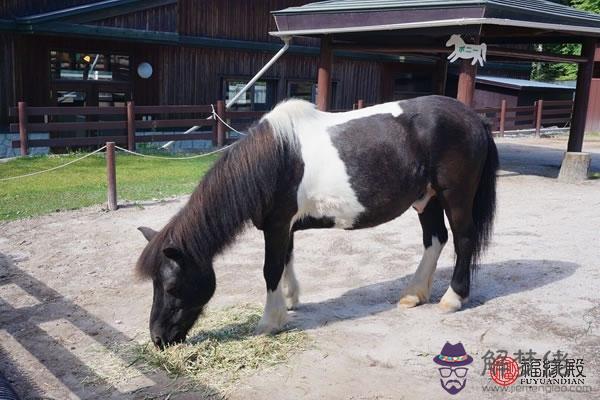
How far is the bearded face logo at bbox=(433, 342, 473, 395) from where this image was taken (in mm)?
3326

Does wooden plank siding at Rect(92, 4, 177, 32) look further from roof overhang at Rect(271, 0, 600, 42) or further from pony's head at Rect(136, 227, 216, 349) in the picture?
pony's head at Rect(136, 227, 216, 349)

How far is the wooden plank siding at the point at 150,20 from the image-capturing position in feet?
45.2

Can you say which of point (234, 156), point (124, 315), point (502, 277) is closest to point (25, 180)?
point (124, 315)

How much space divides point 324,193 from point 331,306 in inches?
41.6

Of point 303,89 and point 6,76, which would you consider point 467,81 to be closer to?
point 6,76

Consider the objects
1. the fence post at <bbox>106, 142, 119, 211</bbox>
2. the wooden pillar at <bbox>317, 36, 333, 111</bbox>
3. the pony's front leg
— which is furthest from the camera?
the wooden pillar at <bbox>317, 36, 333, 111</bbox>

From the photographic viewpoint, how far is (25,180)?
9727 millimetres

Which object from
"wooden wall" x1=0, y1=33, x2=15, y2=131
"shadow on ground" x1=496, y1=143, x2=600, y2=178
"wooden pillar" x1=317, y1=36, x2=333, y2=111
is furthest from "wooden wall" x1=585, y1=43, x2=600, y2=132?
"wooden wall" x1=0, y1=33, x2=15, y2=131

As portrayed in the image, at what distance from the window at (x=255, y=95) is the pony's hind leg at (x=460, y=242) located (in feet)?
45.2

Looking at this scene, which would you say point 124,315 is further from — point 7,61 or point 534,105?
point 534,105

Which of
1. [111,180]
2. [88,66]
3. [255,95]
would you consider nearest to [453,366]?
[111,180]

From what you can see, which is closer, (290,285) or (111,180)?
(290,285)

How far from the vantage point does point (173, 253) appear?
3502mm

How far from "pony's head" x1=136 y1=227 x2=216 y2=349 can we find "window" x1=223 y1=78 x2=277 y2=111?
14.2 meters
